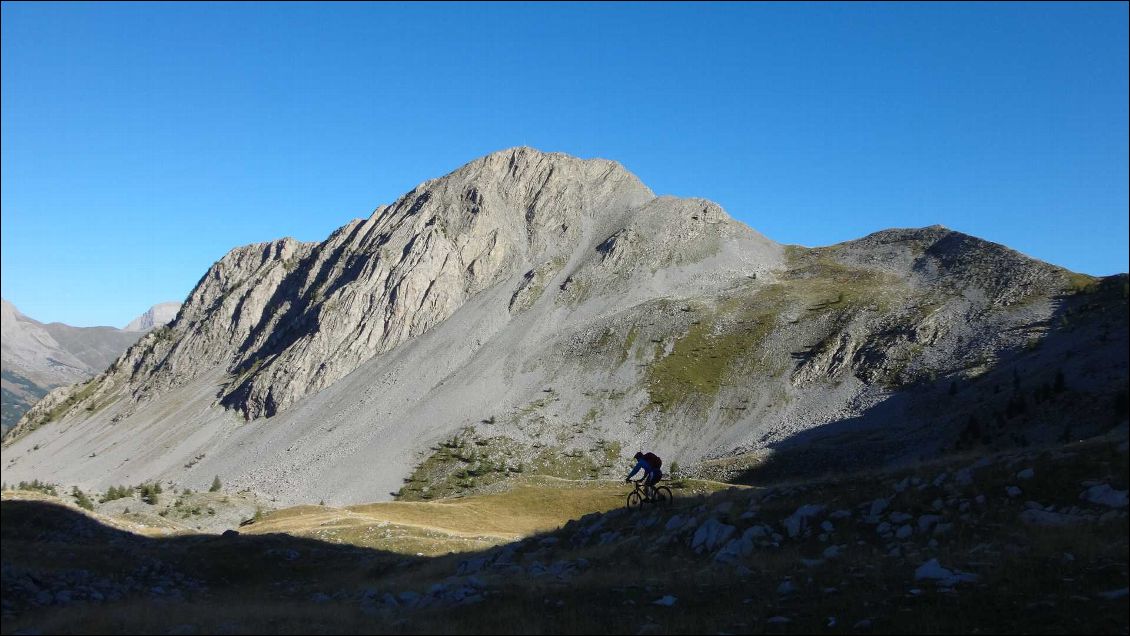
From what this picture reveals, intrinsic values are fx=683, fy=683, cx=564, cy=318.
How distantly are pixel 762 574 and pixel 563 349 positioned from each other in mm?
109796

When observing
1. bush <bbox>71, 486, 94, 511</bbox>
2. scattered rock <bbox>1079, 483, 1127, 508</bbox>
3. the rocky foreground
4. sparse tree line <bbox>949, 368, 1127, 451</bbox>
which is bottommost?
bush <bbox>71, 486, 94, 511</bbox>

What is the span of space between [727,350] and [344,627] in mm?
104973

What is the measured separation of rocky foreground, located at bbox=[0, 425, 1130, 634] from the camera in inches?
553

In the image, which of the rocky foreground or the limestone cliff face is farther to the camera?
the limestone cliff face

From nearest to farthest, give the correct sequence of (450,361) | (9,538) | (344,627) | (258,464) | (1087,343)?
1. (344,627)
2. (9,538)
3. (1087,343)
4. (258,464)
5. (450,361)

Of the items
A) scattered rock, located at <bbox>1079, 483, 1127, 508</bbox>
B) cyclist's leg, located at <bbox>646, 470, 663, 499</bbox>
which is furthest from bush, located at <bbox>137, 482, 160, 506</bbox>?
scattered rock, located at <bbox>1079, 483, 1127, 508</bbox>

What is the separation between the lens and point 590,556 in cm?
2494

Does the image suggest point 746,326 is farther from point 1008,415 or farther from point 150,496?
point 150,496

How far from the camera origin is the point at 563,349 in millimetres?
127625

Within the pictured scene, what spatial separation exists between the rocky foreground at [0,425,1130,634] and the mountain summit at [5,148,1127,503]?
5215cm

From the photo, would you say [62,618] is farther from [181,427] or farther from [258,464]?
[181,427]

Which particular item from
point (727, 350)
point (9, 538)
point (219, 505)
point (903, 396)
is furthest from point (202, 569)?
point (727, 350)

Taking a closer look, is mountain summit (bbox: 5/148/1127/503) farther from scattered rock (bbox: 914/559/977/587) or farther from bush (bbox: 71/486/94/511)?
scattered rock (bbox: 914/559/977/587)

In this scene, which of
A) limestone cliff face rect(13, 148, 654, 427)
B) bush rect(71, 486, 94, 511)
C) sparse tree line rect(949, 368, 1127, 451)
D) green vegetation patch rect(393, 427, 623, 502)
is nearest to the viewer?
bush rect(71, 486, 94, 511)
